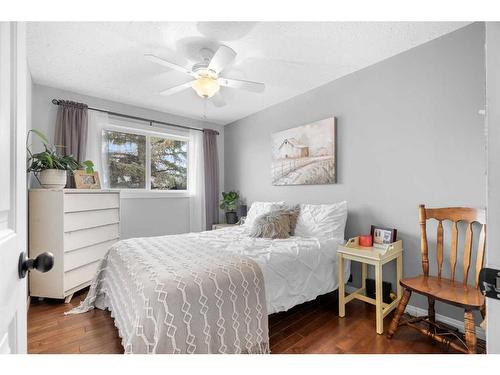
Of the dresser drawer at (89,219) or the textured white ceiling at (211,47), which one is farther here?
the dresser drawer at (89,219)

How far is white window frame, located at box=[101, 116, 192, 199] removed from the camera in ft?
11.7

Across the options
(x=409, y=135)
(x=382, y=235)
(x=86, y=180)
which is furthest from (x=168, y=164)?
(x=409, y=135)

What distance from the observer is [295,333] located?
1949mm

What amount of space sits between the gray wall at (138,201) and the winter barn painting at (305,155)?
4.90 ft

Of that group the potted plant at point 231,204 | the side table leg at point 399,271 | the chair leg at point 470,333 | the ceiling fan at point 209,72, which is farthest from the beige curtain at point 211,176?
the chair leg at point 470,333

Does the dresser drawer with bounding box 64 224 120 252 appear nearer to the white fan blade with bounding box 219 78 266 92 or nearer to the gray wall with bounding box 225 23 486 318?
the white fan blade with bounding box 219 78 266 92

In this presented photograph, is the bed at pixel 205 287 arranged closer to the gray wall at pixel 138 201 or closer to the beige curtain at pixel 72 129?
the gray wall at pixel 138 201

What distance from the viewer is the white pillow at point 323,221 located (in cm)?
256

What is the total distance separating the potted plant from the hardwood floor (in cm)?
200

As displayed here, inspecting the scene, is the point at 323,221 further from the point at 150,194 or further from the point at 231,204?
the point at 150,194

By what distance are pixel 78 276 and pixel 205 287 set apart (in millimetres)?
1981

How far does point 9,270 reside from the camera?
1.84 ft
